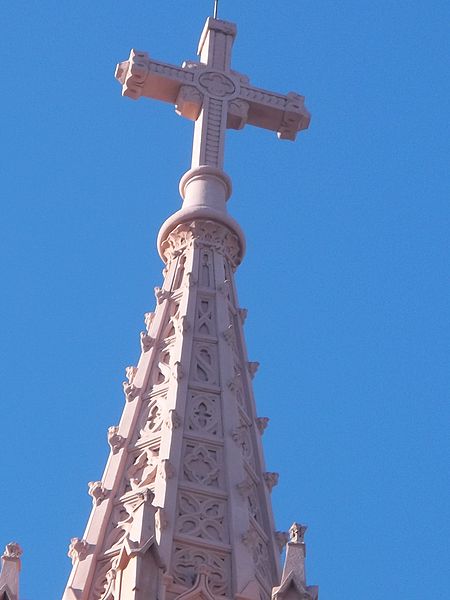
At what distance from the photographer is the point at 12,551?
26969 millimetres

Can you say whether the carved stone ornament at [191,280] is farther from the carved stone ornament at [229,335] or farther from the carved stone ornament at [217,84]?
the carved stone ornament at [217,84]

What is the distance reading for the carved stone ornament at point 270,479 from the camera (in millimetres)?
31734

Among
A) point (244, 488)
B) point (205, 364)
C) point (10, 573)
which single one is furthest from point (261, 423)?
point (10, 573)

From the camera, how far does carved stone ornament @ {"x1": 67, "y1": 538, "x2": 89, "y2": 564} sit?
2892 cm

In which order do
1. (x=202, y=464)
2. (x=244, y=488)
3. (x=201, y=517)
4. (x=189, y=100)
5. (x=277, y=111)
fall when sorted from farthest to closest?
(x=277, y=111)
(x=189, y=100)
(x=202, y=464)
(x=244, y=488)
(x=201, y=517)

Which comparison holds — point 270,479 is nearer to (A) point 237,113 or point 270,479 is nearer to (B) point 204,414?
(B) point 204,414

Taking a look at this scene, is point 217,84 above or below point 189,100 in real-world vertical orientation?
above

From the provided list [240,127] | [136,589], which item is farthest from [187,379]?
[240,127]

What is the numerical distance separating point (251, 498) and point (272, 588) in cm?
247

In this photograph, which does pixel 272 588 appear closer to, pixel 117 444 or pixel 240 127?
pixel 117 444

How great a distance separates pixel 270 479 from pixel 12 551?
622 centimetres

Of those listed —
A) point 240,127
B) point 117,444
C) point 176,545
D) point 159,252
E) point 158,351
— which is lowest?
point 176,545

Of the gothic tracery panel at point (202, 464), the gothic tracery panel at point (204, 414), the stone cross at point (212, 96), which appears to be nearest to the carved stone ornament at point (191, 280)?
the gothic tracery panel at point (204, 414)

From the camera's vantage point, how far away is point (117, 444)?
3155cm
